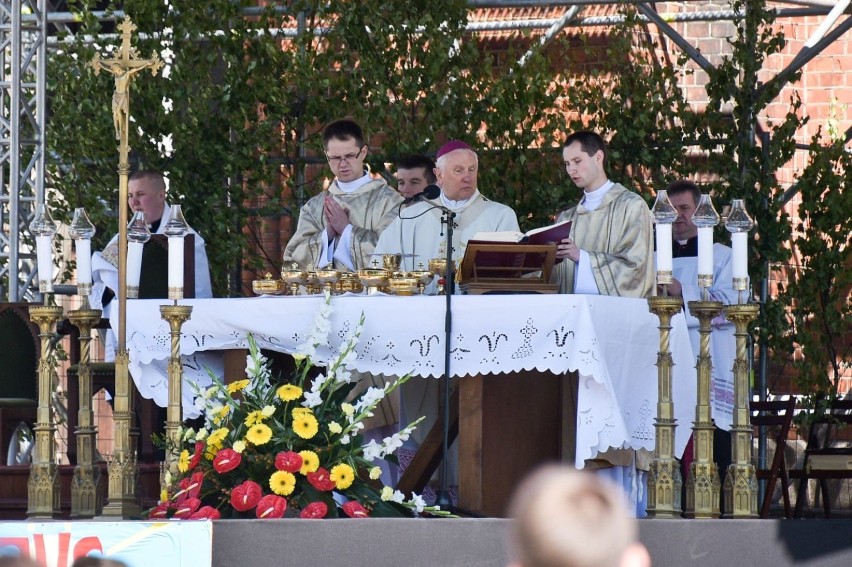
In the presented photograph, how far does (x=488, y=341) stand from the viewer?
6.07 metres

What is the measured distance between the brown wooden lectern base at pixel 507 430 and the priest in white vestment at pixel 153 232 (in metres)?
2.24

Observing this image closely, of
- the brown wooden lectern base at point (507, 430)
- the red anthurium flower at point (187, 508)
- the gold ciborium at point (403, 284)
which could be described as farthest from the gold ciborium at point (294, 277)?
the red anthurium flower at point (187, 508)

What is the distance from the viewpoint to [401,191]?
845 cm

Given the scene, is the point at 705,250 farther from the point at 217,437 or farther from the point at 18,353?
the point at 18,353

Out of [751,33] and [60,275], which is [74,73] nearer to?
[60,275]

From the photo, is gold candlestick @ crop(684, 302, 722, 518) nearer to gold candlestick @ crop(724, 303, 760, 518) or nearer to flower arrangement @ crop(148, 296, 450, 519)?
gold candlestick @ crop(724, 303, 760, 518)

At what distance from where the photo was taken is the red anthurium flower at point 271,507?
5434mm

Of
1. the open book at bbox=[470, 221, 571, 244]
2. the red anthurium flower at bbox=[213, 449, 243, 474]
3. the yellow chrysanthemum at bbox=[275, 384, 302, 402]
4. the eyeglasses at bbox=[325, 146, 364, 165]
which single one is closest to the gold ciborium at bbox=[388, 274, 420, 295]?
the open book at bbox=[470, 221, 571, 244]

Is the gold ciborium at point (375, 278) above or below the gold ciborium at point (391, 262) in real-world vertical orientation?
below

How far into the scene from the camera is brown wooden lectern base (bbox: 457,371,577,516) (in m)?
6.18

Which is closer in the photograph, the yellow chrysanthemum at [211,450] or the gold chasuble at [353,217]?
the yellow chrysanthemum at [211,450]

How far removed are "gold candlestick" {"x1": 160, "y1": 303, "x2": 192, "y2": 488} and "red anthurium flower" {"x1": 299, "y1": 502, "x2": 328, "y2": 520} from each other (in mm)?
Result: 643

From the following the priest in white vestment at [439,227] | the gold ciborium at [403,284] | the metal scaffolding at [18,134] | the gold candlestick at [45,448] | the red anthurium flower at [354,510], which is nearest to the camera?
the red anthurium flower at [354,510]

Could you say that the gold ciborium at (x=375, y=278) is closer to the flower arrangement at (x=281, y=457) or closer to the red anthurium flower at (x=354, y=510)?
the flower arrangement at (x=281, y=457)
